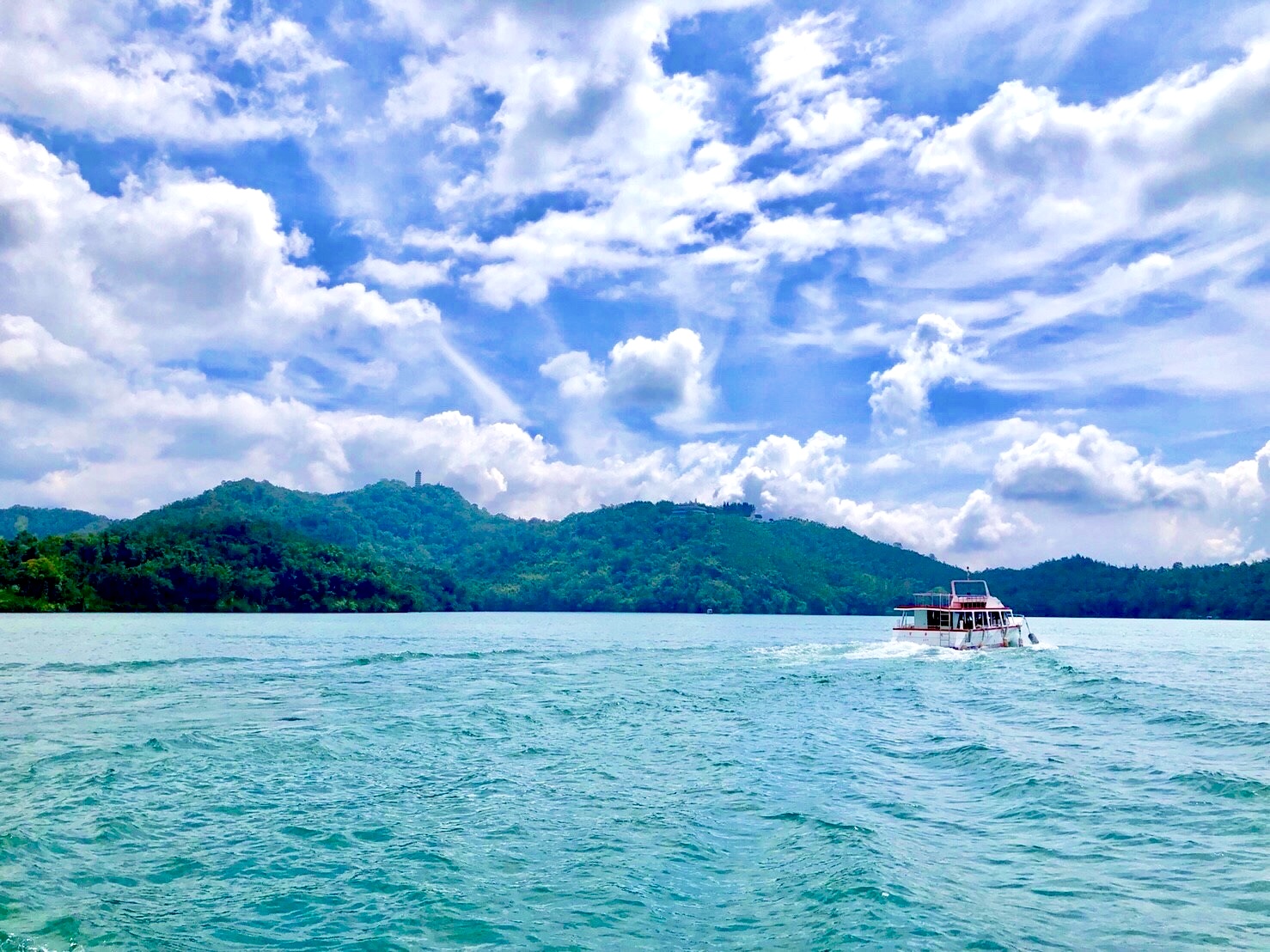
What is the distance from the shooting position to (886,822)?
1677cm

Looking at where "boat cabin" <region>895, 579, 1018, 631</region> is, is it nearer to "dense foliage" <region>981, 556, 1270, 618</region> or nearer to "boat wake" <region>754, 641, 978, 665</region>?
"boat wake" <region>754, 641, 978, 665</region>

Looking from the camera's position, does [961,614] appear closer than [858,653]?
No

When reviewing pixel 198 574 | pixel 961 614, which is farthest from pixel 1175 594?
pixel 198 574

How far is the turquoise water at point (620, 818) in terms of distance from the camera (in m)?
11.4

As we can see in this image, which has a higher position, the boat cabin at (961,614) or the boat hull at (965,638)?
the boat cabin at (961,614)

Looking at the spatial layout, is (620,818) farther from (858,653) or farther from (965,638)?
(965,638)

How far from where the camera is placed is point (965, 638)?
65.9m

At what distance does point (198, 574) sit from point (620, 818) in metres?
139

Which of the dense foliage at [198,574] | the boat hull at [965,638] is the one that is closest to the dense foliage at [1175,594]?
the boat hull at [965,638]

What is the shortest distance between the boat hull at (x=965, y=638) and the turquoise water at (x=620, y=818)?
27892 millimetres

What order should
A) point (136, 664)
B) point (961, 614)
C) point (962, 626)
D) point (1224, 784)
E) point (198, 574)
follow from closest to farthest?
1. point (1224, 784)
2. point (136, 664)
3. point (962, 626)
4. point (961, 614)
5. point (198, 574)

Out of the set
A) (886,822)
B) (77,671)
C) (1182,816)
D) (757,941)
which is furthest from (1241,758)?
(77,671)

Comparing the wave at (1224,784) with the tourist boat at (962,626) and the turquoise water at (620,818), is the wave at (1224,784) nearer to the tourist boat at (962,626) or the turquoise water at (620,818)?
the turquoise water at (620,818)

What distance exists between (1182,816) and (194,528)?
6582 inches
